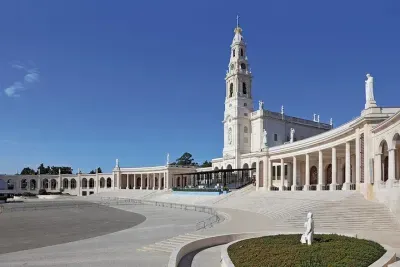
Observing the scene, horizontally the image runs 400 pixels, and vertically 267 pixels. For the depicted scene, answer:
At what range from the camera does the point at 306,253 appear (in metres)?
14.5

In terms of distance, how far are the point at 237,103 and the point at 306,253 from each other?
68.3 metres

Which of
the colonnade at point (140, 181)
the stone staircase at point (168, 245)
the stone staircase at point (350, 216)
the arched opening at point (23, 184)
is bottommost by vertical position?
the arched opening at point (23, 184)

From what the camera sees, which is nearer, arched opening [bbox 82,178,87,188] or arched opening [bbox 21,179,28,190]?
arched opening [bbox 82,178,87,188]

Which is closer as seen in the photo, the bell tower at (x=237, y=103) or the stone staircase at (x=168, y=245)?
the stone staircase at (x=168, y=245)

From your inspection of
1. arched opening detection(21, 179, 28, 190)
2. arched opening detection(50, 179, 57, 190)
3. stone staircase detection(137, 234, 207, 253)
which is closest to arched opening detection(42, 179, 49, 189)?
arched opening detection(50, 179, 57, 190)

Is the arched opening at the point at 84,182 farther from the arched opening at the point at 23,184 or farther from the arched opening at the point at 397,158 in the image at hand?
the arched opening at the point at 397,158

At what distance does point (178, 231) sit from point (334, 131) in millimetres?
24716

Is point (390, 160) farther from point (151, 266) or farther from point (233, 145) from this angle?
point (233, 145)

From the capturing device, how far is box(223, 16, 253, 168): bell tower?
81.2 m

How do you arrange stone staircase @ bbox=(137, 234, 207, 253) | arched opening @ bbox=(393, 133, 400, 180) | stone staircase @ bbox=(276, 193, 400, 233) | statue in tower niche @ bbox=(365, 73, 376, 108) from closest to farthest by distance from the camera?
1. stone staircase @ bbox=(137, 234, 207, 253)
2. stone staircase @ bbox=(276, 193, 400, 233)
3. arched opening @ bbox=(393, 133, 400, 180)
4. statue in tower niche @ bbox=(365, 73, 376, 108)

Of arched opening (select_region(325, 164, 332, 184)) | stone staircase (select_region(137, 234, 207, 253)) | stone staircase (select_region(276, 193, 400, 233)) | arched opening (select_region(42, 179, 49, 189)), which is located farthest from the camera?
arched opening (select_region(42, 179, 49, 189))

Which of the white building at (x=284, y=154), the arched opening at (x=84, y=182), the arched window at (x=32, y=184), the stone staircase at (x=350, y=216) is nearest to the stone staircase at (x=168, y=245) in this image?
the stone staircase at (x=350, y=216)

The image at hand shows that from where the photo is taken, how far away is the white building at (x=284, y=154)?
3228 cm

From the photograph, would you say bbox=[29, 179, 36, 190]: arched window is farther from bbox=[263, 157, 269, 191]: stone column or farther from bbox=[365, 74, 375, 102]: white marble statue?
bbox=[365, 74, 375, 102]: white marble statue
